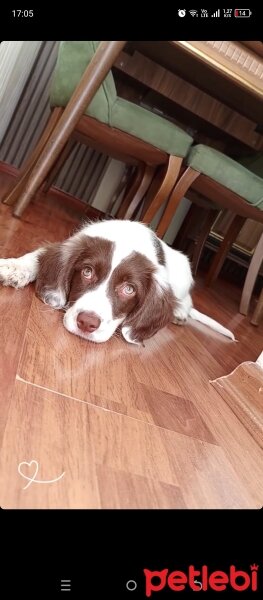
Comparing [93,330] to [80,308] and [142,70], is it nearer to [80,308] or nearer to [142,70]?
[80,308]

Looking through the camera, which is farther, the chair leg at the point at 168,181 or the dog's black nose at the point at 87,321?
the chair leg at the point at 168,181

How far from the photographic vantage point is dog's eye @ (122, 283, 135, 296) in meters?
1.62

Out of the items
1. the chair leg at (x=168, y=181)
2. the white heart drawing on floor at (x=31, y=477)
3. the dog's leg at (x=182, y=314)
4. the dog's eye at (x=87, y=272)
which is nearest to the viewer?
the white heart drawing on floor at (x=31, y=477)

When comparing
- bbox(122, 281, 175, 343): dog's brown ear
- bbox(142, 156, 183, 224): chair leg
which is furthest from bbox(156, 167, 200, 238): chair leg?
bbox(122, 281, 175, 343): dog's brown ear

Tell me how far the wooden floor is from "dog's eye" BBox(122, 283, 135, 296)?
172 millimetres

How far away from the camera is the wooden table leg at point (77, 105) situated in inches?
93.7

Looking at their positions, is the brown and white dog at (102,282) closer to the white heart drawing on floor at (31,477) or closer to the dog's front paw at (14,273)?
the dog's front paw at (14,273)

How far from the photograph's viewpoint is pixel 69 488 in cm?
67

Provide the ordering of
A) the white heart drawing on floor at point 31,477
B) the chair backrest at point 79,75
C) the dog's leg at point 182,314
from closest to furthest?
the white heart drawing on floor at point 31,477 < the dog's leg at point 182,314 < the chair backrest at point 79,75

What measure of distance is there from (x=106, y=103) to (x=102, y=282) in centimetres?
144

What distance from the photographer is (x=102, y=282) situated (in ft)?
5.15
